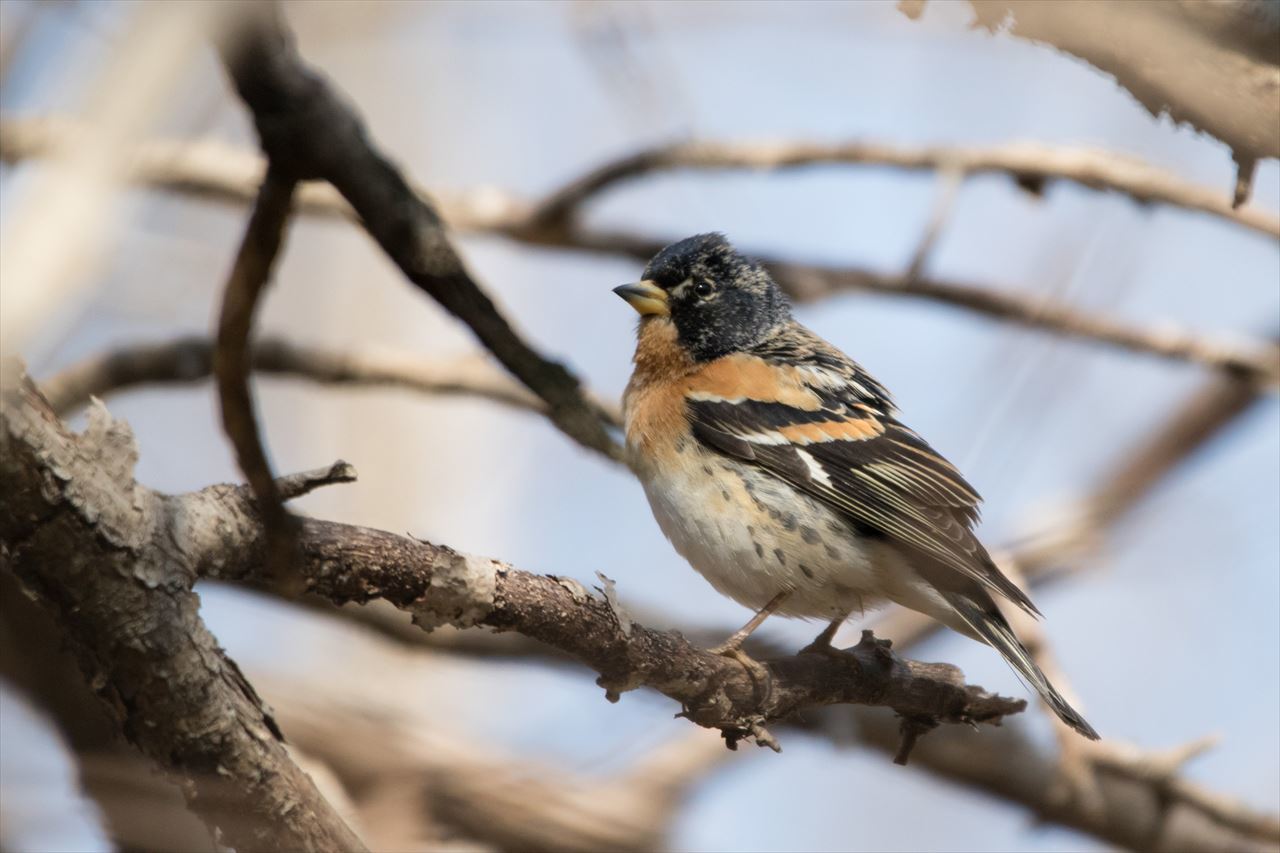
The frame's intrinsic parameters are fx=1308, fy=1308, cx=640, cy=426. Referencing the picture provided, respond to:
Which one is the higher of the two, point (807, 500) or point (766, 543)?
point (807, 500)

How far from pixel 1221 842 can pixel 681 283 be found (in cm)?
404

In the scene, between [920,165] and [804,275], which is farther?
[804,275]

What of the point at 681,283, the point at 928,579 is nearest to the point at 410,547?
the point at 928,579

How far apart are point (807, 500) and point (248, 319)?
3.11 metres

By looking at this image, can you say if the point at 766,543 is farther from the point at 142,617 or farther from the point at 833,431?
the point at 142,617

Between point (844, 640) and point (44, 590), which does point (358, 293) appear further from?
point (44, 590)

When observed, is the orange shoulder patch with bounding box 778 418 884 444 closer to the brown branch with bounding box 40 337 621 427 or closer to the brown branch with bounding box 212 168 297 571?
the brown branch with bounding box 40 337 621 427

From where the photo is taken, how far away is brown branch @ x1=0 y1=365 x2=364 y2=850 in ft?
9.02

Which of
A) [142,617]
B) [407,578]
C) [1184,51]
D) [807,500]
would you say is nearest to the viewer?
[142,617]

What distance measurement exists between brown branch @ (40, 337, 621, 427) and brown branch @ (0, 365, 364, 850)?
10.2ft

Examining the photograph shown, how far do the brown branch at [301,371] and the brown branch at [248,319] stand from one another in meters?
3.57

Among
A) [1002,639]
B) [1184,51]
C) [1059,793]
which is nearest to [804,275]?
[1059,793]

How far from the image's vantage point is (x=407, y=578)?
10.8 ft

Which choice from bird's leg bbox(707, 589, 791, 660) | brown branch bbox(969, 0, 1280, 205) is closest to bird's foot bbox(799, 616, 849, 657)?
bird's leg bbox(707, 589, 791, 660)
